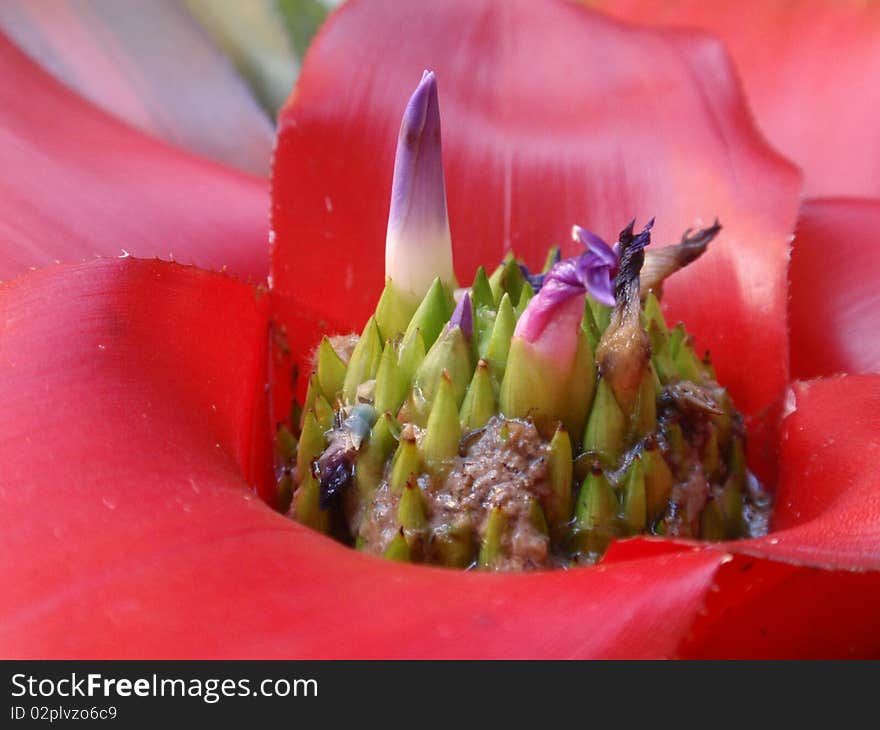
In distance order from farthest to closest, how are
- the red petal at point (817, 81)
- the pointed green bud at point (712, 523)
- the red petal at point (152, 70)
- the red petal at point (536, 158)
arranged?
the red petal at point (152, 70) → the red petal at point (817, 81) → the red petal at point (536, 158) → the pointed green bud at point (712, 523)

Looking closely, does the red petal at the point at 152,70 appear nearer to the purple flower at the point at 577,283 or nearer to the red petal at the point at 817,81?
the red petal at the point at 817,81

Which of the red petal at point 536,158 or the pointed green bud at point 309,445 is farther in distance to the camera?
the red petal at point 536,158

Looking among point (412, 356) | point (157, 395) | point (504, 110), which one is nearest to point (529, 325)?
point (412, 356)

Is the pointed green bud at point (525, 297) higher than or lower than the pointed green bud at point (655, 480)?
higher

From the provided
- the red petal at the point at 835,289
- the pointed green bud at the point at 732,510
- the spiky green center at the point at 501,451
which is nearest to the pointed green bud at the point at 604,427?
the spiky green center at the point at 501,451

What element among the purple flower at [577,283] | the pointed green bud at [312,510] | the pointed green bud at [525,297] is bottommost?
the pointed green bud at [312,510]

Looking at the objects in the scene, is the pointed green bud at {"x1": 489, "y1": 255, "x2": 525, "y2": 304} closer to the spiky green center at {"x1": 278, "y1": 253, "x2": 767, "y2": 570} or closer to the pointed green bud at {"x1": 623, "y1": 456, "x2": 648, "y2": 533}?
the spiky green center at {"x1": 278, "y1": 253, "x2": 767, "y2": 570}
